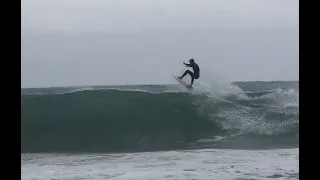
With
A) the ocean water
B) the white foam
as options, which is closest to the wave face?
the ocean water

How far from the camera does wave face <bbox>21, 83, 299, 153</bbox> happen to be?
352cm

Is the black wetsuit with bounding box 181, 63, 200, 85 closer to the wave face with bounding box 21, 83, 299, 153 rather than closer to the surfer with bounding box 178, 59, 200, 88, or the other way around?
the surfer with bounding box 178, 59, 200, 88

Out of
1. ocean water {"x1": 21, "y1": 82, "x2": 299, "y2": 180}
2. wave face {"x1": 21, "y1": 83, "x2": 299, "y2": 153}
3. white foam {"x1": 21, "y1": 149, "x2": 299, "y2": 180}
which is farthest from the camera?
wave face {"x1": 21, "y1": 83, "x2": 299, "y2": 153}

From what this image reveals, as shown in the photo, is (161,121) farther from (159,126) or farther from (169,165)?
(169,165)

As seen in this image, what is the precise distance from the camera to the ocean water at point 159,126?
3.22 m

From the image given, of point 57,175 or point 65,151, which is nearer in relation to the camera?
point 57,175

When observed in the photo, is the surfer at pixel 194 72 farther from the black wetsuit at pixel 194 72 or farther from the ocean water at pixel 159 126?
the ocean water at pixel 159 126

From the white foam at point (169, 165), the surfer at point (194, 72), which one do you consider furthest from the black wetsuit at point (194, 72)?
the white foam at point (169, 165)

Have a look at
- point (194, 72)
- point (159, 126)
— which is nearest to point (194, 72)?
point (194, 72)

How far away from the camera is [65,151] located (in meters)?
3.58

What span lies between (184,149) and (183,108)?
0.45 m

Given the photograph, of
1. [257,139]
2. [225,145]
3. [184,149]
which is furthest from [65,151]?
[257,139]

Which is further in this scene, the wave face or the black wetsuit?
the wave face
